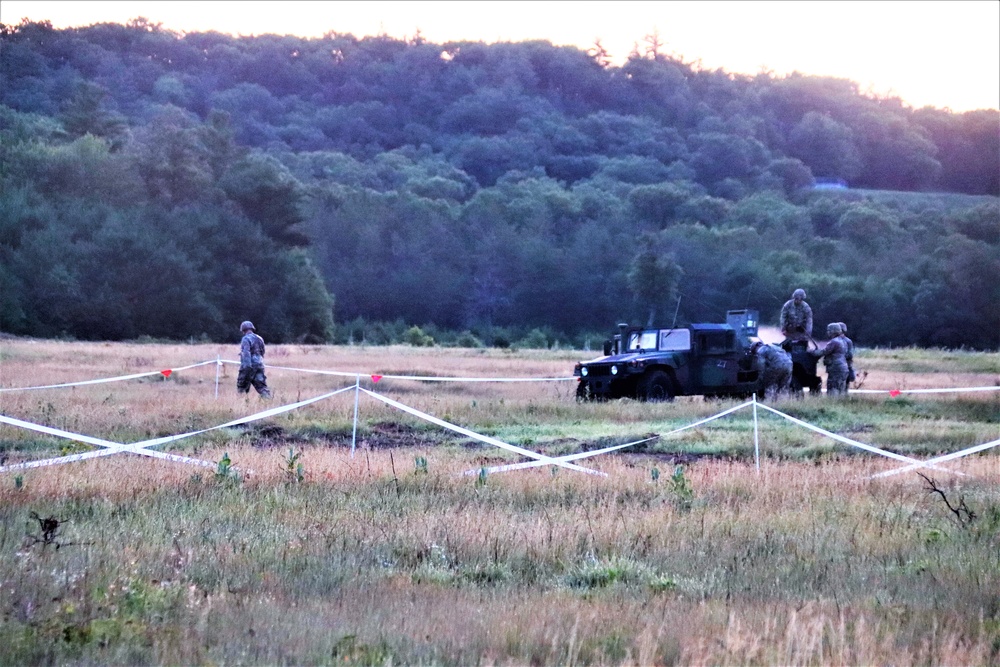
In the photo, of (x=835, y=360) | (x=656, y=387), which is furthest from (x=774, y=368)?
Result: (x=656, y=387)

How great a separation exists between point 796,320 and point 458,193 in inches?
2679

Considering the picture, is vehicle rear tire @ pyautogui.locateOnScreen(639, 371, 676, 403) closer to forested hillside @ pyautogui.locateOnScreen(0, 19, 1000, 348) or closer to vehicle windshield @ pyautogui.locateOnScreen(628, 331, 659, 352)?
vehicle windshield @ pyautogui.locateOnScreen(628, 331, 659, 352)

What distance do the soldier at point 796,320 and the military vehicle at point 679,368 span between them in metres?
1.82

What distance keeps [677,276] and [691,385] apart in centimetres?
4336

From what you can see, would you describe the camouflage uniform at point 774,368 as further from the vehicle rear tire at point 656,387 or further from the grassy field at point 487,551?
the grassy field at point 487,551

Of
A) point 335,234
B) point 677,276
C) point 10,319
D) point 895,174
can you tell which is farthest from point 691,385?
point 895,174

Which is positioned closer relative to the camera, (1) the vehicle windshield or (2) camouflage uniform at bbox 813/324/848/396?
(2) camouflage uniform at bbox 813/324/848/396

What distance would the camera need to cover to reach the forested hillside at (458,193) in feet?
196

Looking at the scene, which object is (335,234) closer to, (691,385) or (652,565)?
(691,385)

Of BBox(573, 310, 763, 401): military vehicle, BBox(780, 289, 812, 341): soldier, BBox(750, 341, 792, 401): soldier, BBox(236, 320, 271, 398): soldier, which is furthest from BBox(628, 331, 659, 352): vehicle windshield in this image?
BBox(236, 320, 271, 398): soldier

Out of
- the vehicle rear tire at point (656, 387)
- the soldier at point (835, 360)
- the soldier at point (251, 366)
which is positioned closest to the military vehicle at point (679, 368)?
the vehicle rear tire at point (656, 387)

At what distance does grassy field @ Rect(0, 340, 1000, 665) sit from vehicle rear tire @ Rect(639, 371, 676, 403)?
4.90m

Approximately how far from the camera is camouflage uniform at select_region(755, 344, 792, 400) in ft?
78.4

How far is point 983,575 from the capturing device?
8391mm
